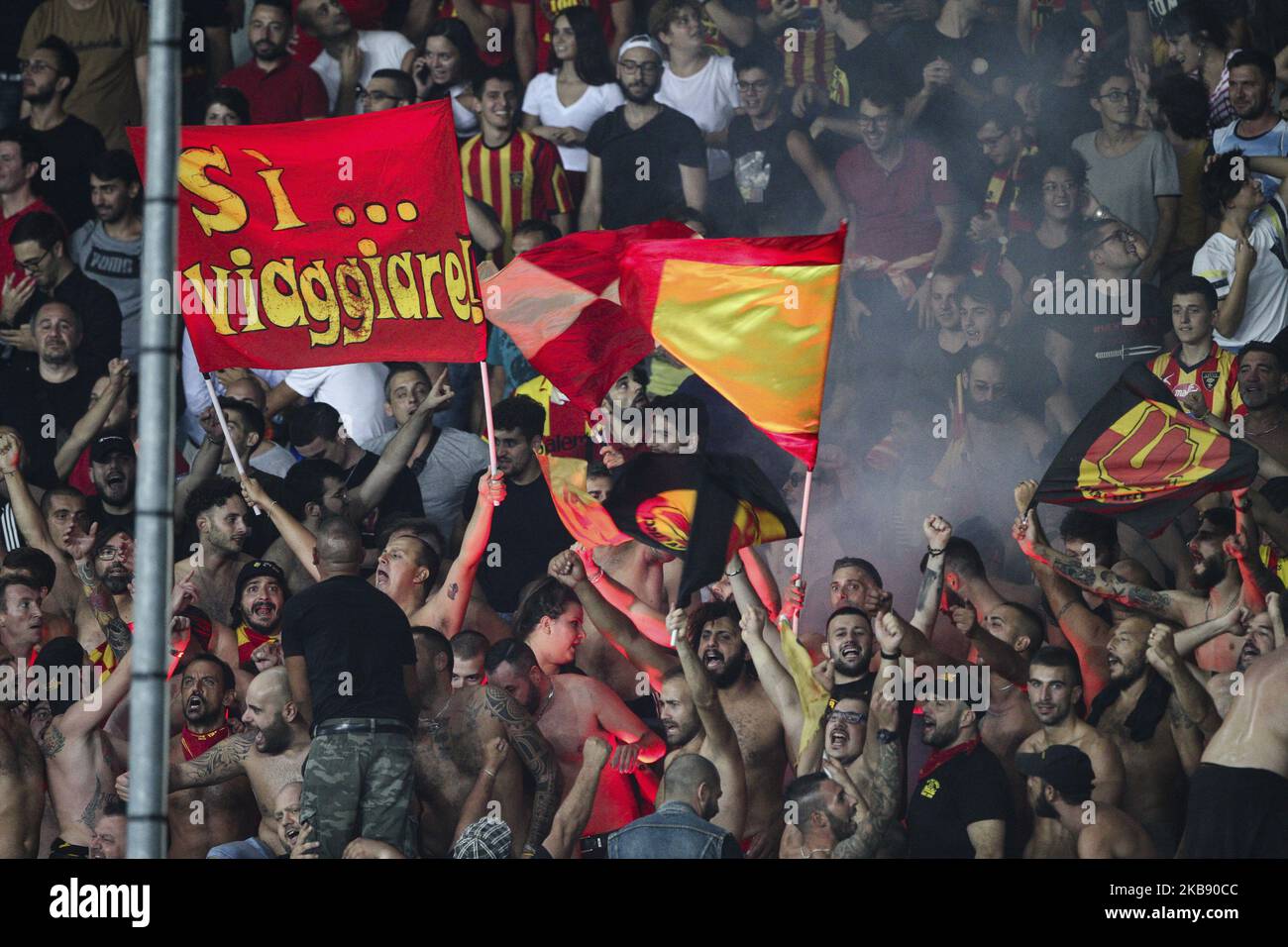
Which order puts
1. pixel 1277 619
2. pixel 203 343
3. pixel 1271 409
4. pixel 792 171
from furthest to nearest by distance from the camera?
pixel 792 171
pixel 1271 409
pixel 1277 619
pixel 203 343

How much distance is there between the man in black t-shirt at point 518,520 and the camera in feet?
35.8

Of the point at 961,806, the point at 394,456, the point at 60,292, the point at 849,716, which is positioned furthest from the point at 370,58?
the point at 961,806

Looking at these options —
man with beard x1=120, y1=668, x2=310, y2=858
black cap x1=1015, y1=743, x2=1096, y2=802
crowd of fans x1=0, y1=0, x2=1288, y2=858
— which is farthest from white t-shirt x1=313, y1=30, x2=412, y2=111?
black cap x1=1015, y1=743, x2=1096, y2=802

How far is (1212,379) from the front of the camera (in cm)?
1118

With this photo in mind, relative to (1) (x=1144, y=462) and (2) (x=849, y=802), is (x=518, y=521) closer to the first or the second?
(2) (x=849, y=802)

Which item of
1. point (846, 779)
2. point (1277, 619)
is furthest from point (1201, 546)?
point (846, 779)

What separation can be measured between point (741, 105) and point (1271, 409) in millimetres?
3304

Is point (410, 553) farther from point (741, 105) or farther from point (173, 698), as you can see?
point (741, 105)

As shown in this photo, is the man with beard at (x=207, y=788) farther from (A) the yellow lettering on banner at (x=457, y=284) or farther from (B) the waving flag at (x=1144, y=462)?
(B) the waving flag at (x=1144, y=462)

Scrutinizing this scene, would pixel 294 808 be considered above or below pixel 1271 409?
below

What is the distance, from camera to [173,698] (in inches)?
415

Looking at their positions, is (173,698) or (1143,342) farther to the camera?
(1143,342)

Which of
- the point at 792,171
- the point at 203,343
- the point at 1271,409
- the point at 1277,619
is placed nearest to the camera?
the point at 203,343

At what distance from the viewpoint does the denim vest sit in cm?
1007
